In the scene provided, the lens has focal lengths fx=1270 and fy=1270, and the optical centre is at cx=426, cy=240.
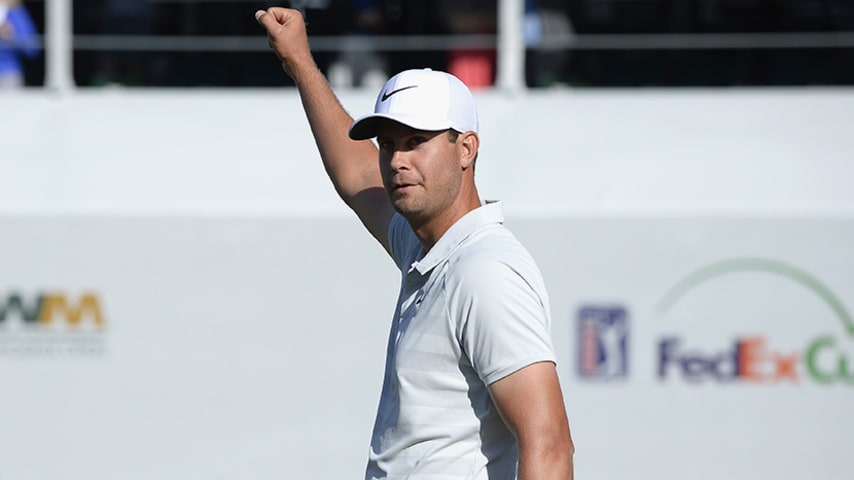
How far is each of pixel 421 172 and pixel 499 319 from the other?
0.34 metres

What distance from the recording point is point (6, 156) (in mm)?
6066

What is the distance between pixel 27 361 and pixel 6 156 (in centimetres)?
105

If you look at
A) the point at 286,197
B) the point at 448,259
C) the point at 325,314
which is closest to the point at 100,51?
the point at 286,197

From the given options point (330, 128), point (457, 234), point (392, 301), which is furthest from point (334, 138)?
point (392, 301)

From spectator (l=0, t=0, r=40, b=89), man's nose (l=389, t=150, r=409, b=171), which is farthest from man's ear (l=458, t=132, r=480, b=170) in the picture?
spectator (l=0, t=0, r=40, b=89)

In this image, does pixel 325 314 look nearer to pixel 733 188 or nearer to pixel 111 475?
pixel 111 475

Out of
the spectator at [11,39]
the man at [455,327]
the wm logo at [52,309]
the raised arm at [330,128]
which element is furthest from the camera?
the spectator at [11,39]

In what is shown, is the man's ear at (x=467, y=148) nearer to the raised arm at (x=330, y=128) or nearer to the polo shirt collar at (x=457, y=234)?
the polo shirt collar at (x=457, y=234)

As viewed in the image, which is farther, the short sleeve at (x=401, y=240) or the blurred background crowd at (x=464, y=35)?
the blurred background crowd at (x=464, y=35)

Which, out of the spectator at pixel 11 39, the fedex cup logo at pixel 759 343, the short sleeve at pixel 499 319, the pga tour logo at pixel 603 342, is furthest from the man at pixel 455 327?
the spectator at pixel 11 39

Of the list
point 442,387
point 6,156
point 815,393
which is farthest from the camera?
point 6,156

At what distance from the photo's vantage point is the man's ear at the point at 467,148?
7.61 feet

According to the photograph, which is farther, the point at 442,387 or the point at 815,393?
the point at 815,393

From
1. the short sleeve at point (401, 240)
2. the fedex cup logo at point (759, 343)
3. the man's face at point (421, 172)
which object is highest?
the man's face at point (421, 172)
